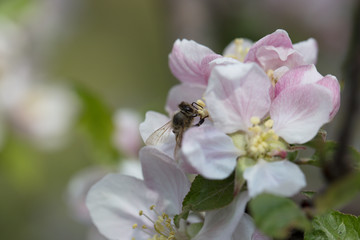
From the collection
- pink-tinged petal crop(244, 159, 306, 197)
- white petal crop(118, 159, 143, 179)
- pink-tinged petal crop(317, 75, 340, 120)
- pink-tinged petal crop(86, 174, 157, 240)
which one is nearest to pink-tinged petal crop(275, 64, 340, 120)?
pink-tinged petal crop(317, 75, 340, 120)

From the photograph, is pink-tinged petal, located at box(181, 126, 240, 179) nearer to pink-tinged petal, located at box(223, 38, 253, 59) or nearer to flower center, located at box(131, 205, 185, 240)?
flower center, located at box(131, 205, 185, 240)

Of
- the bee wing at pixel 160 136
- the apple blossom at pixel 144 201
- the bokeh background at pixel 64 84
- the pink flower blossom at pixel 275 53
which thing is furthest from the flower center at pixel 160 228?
the bokeh background at pixel 64 84

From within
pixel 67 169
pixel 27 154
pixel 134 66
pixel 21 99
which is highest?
pixel 21 99

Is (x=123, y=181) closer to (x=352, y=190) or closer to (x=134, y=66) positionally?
(x=352, y=190)

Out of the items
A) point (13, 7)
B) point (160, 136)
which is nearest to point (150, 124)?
point (160, 136)

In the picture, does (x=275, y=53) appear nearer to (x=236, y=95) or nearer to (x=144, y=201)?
(x=236, y=95)

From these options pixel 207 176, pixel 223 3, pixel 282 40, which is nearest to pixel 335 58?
pixel 223 3

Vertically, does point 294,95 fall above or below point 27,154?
above
